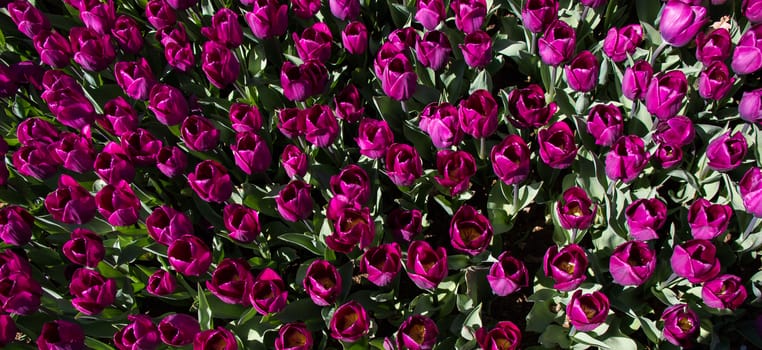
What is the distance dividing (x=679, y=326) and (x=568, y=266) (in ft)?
1.16

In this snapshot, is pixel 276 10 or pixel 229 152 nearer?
pixel 276 10

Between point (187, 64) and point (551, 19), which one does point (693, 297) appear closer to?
point (551, 19)

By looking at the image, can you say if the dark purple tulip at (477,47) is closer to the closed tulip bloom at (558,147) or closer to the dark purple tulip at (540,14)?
the dark purple tulip at (540,14)

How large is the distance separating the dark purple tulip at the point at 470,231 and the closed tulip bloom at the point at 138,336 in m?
0.85

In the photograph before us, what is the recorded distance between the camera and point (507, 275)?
1804mm

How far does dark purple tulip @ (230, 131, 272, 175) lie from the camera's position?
2010 millimetres

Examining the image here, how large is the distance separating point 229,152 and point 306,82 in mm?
686

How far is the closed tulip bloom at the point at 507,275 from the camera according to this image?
179 cm

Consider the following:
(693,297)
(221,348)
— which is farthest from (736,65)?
(221,348)

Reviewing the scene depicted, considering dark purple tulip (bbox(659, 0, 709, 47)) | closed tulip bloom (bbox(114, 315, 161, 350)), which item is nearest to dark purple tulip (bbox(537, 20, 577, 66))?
dark purple tulip (bbox(659, 0, 709, 47))

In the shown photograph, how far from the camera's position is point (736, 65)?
218 cm

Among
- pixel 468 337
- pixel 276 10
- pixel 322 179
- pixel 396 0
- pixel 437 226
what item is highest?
pixel 276 10

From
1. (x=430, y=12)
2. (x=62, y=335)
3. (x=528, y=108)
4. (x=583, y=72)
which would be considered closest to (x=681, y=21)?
(x=583, y=72)

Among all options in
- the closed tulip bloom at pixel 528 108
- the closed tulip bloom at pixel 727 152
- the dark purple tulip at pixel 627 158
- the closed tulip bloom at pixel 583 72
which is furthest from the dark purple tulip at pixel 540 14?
the closed tulip bloom at pixel 727 152
